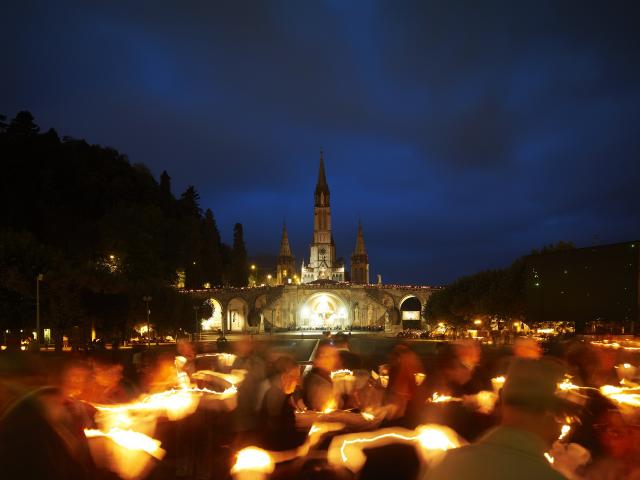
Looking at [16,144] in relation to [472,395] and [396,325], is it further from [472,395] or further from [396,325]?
[472,395]

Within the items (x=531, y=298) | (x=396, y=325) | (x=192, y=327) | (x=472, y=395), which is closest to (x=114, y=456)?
(x=472, y=395)

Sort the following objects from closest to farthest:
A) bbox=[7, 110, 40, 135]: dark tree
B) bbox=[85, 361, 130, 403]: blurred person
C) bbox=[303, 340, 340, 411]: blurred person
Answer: bbox=[85, 361, 130, 403]: blurred person < bbox=[303, 340, 340, 411]: blurred person < bbox=[7, 110, 40, 135]: dark tree

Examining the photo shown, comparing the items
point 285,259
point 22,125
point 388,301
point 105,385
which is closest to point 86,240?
point 22,125

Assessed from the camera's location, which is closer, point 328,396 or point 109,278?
point 328,396

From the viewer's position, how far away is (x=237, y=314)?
10419 cm

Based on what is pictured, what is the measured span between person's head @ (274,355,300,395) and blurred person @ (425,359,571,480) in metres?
3.58

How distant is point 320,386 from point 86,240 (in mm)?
62294

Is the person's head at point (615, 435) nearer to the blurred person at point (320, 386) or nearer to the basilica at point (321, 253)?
the blurred person at point (320, 386)

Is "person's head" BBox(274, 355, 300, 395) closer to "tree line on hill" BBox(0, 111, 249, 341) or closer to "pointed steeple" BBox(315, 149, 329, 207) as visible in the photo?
"tree line on hill" BBox(0, 111, 249, 341)

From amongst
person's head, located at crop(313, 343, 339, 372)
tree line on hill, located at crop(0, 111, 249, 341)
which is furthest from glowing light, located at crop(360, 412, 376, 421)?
tree line on hill, located at crop(0, 111, 249, 341)

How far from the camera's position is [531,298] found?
39.4 meters

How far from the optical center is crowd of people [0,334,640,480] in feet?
9.63

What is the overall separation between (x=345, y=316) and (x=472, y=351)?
94.4 metres

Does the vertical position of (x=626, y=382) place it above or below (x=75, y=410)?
below
